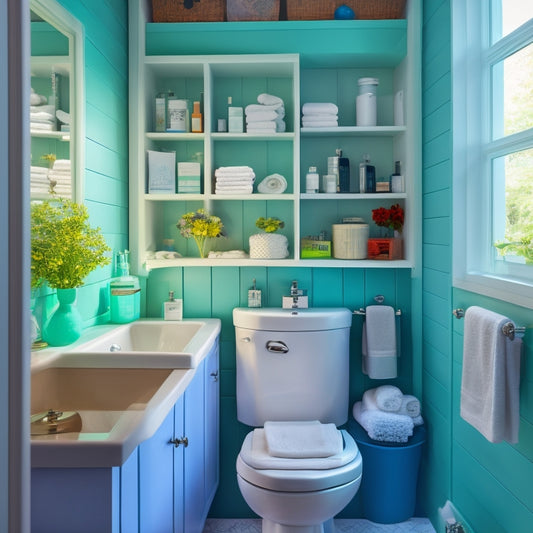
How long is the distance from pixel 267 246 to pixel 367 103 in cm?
80

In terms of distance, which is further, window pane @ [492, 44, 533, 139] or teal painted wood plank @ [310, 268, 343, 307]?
teal painted wood plank @ [310, 268, 343, 307]

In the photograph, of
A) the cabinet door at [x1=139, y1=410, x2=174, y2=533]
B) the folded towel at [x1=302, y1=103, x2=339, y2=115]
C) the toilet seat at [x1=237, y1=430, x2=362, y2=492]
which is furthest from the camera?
the folded towel at [x1=302, y1=103, x2=339, y2=115]

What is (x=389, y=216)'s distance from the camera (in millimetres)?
2459

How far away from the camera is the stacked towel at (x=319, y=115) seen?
2.45m

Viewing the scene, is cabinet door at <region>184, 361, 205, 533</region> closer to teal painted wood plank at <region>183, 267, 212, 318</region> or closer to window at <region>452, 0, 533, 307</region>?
teal painted wood plank at <region>183, 267, 212, 318</region>

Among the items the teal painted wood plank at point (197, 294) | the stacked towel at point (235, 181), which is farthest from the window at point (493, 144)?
the teal painted wood plank at point (197, 294)

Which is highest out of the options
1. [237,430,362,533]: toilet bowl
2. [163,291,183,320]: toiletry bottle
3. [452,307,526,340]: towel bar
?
[452,307,526,340]: towel bar

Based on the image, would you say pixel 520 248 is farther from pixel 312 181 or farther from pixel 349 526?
pixel 349 526

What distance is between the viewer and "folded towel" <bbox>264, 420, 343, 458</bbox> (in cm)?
192

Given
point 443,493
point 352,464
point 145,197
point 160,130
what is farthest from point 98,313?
point 443,493

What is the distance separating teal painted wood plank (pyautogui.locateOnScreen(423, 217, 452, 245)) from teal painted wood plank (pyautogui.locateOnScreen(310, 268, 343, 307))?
44cm

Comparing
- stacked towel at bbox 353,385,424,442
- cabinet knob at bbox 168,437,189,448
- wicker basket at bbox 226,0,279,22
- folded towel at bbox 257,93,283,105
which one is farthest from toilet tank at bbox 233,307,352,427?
wicker basket at bbox 226,0,279,22

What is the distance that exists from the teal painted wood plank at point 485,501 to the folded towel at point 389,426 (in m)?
0.24

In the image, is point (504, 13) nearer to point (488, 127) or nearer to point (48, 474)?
point (488, 127)
